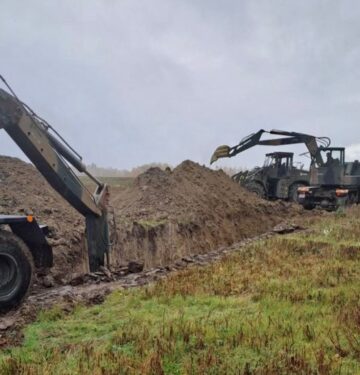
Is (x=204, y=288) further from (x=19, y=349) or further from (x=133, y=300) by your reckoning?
(x=19, y=349)

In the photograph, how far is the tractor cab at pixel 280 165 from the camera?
25.4m

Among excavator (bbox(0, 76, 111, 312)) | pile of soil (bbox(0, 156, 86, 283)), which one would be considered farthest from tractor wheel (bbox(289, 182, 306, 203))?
excavator (bbox(0, 76, 111, 312))

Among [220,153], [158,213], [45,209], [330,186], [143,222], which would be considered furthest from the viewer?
[220,153]

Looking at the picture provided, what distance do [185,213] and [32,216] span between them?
33.3ft

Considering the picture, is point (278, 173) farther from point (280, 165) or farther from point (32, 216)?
point (32, 216)

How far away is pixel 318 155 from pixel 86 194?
17644 millimetres

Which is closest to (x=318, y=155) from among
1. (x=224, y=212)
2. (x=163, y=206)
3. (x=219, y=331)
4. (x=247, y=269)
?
(x=224, y=212)

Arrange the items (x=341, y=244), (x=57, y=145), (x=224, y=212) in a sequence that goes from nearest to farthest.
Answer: (x=57, y=145) → (x=341, y=244) → (x=224, y=212)

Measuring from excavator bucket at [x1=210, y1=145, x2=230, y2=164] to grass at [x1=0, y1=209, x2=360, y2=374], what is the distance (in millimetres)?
18642

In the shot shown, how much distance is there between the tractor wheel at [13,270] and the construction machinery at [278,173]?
784 inches

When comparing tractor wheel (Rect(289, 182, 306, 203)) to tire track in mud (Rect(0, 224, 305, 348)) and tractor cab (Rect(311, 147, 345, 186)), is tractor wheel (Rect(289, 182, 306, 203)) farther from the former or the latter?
tire track in mud (Rect(0, 224, 305, 348))

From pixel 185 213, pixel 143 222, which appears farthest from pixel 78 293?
pixel 185 213

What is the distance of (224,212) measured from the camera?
18938mm

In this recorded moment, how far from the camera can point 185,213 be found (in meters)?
16.6
